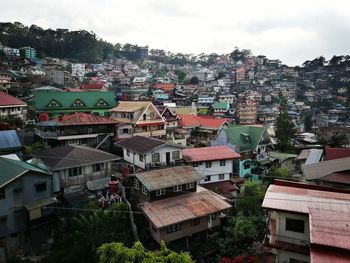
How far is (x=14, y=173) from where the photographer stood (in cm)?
2106

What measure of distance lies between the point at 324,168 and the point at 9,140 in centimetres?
3128

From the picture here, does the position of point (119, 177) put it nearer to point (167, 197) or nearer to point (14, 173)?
point (167, 197)

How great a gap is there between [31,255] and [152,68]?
13954cm

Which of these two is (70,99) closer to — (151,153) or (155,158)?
(151,153)

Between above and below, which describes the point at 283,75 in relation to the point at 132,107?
above

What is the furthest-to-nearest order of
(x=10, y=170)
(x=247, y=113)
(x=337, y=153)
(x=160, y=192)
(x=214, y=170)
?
(x=247, y=113), (x=214, y=170), (x=337, y=153), (x=160, y=192), (x=10, y=170)

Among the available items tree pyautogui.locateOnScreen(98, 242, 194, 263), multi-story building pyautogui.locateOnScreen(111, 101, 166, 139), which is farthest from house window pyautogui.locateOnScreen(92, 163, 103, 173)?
tree pyautogui.locateOnScreen(98, 242, 194, 263)

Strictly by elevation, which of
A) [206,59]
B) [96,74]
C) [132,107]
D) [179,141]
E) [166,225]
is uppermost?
[206,59]

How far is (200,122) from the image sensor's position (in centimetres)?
5175

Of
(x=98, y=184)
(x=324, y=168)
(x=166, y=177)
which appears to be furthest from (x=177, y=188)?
(x=324, y=168)

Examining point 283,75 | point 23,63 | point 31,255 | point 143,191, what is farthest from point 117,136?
point 283,75

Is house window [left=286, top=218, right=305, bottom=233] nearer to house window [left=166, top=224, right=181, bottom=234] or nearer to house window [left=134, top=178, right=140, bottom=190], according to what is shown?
house window [left=166, top=224, right=181, bottom=234]

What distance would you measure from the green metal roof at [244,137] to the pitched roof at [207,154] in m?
6.92

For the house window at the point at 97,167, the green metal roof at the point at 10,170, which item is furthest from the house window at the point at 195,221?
the green metal roof at the point at 10,170
